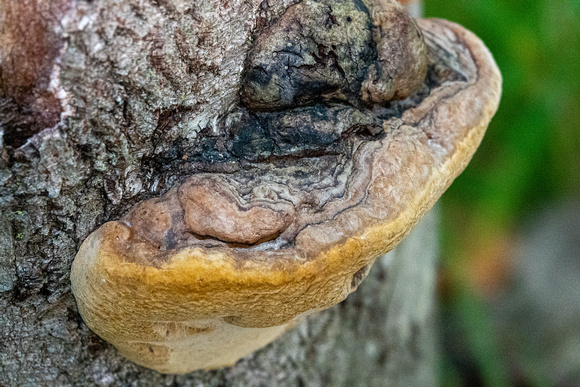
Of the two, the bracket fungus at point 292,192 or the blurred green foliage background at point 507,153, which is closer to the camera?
the bracket fungus at point 292,192

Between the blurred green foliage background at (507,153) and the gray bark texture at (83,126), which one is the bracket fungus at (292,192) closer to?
the gray bark texture at (83,126)

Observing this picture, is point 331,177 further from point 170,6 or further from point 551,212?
point 551,212

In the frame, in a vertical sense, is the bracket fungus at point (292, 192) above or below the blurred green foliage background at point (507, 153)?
above

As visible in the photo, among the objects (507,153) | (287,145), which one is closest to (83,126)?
(287,145)

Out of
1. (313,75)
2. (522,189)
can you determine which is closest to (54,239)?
(313,75)

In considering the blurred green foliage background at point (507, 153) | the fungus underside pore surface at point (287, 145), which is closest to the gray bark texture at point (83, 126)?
the fungus underside pore surface at point (287, 145)

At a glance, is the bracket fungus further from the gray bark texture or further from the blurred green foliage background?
the blurred green foliage background

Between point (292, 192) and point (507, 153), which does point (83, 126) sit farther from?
point (507, 153)

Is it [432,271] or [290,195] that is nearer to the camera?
[290,195]
